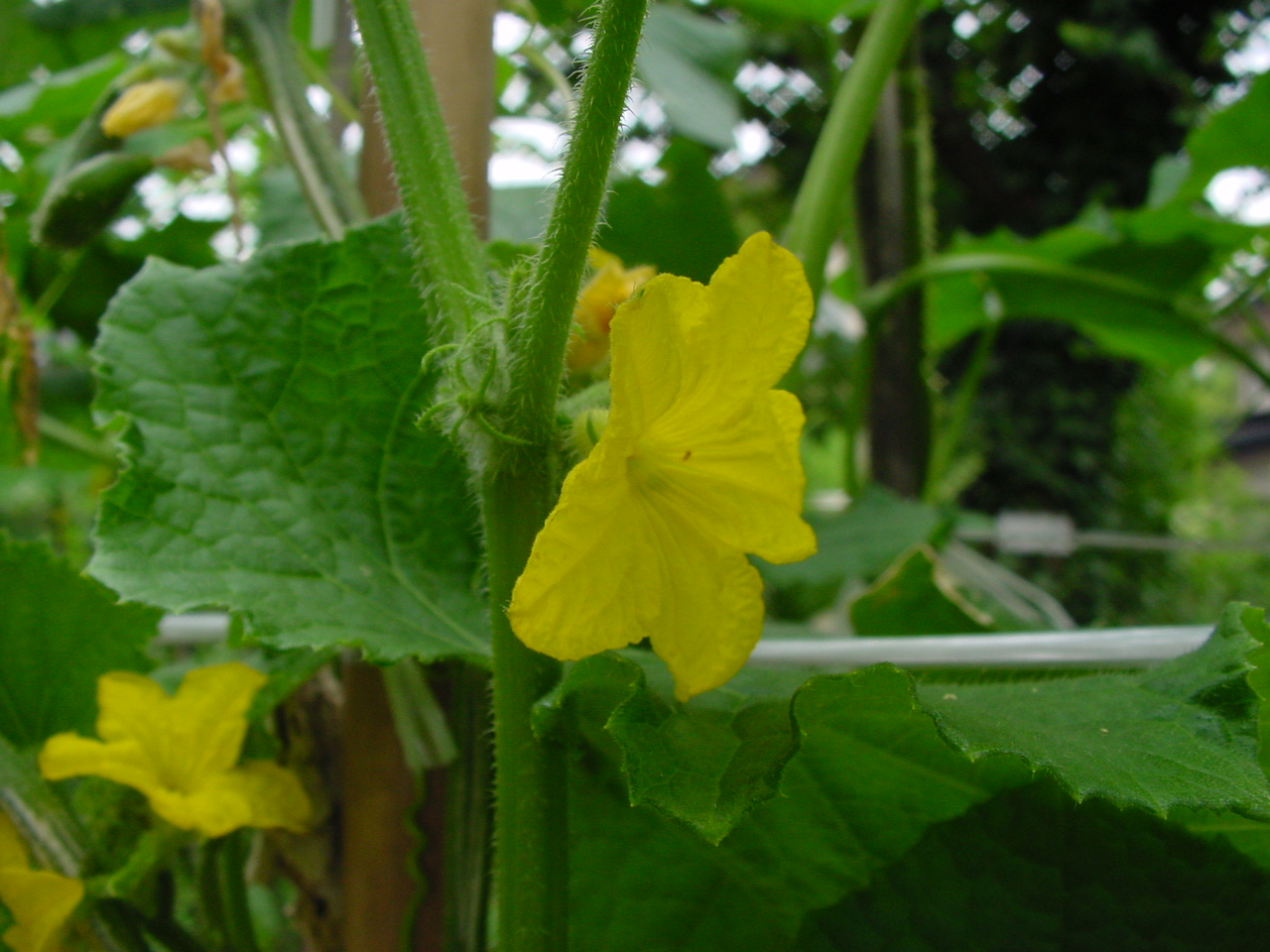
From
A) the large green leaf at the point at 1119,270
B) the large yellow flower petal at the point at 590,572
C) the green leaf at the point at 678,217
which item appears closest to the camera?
the large yellow flower petal at the point at 590,572

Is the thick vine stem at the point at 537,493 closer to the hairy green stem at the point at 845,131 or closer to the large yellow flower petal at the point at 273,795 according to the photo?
the large yellow flower petal at the point at 273,795

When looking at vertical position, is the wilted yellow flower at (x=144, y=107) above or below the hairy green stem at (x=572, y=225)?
above

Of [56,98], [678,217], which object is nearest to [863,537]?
[678,217]

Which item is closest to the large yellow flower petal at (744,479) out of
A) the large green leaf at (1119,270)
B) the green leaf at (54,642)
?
the green leaf at (54,642)

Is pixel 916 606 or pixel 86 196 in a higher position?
pixel 86 196

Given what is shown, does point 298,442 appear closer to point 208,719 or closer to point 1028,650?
point 208,719

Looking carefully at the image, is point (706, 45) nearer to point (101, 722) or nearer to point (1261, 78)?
point (1261, 78)
